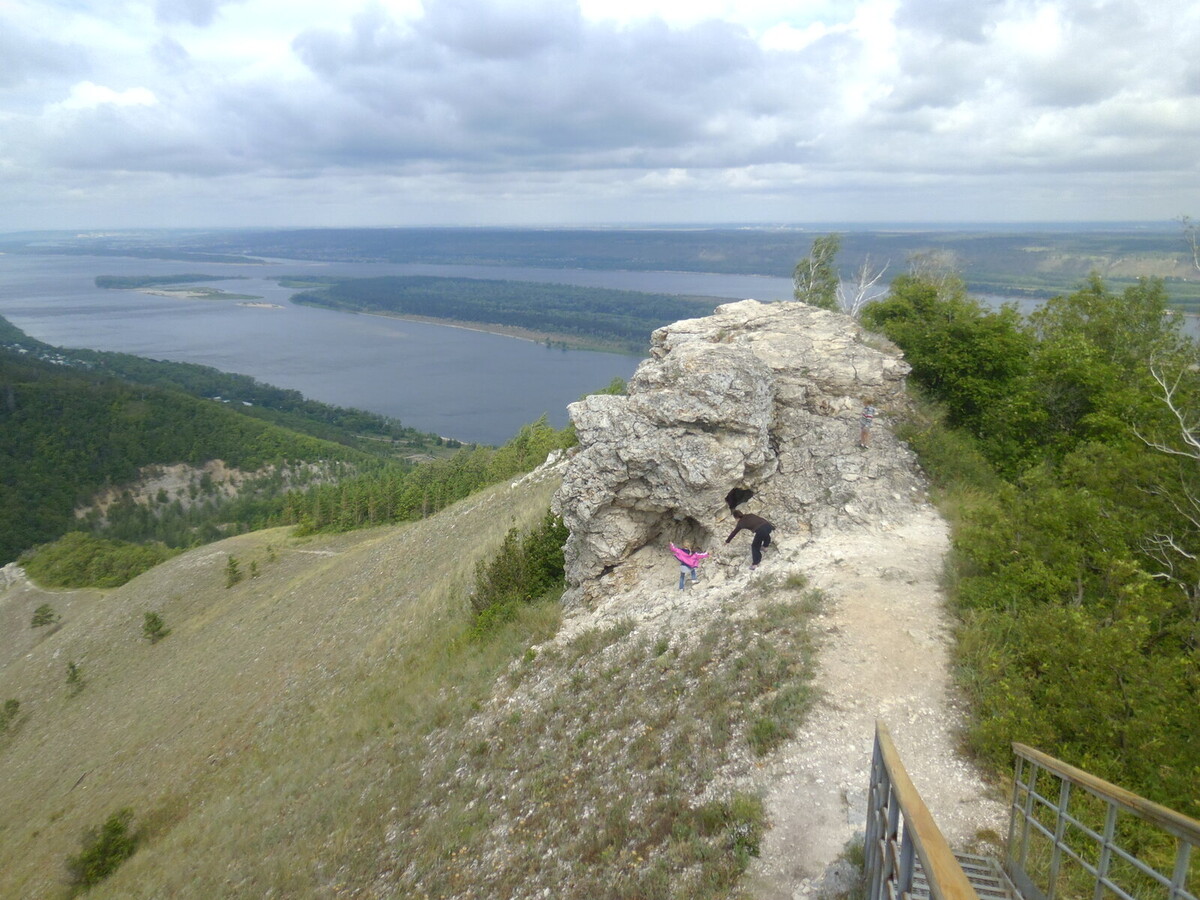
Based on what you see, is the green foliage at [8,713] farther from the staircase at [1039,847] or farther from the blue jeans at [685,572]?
the staircase at [1039,847]

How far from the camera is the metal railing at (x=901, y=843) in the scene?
9.25 feet

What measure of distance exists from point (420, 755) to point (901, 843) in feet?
38.7

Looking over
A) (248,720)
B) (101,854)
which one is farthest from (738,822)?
(248,720)

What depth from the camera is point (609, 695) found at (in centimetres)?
1205

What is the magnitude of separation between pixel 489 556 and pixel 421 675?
6350 mm

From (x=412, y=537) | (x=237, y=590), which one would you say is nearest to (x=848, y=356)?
(x=412, y=537)

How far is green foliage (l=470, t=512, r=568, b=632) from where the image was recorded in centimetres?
1916

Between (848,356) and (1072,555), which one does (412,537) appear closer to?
(848,356)

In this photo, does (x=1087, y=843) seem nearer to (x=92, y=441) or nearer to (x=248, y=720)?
A: (x=248, y=720)

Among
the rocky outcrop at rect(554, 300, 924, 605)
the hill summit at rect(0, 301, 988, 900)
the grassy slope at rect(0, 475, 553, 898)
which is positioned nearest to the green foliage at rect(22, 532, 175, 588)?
the grassy slope at rect(0, 475, 553, 898)

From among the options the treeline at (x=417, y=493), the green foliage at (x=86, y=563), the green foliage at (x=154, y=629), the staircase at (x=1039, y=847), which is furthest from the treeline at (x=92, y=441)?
the staircase at (x=1039, y=847)

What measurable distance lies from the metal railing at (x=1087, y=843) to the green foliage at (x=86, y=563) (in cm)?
8856

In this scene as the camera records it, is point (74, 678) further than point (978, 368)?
Yes

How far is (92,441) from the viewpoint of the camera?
391 feet
